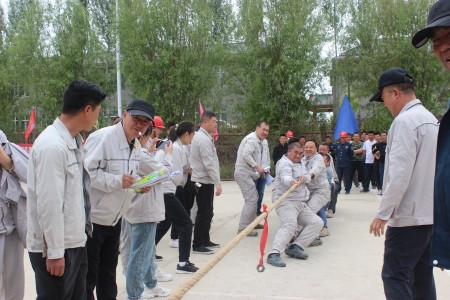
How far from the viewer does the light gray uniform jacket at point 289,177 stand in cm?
614

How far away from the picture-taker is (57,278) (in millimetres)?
2605

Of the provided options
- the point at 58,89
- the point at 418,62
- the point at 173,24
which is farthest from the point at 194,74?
the point at 418,62

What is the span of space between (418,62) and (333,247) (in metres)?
13.5

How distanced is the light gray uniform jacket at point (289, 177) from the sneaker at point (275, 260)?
2.97 feet

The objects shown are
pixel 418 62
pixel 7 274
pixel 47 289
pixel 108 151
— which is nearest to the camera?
pixel 47 289

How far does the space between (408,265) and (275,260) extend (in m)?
2.52

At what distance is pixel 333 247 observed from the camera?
21.0ft

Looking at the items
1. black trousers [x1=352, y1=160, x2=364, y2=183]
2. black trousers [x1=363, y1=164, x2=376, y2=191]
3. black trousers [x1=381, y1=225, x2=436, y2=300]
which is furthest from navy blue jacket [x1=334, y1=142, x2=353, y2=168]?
black trousers [x1=381, y1=225, x2=436, y2=300]

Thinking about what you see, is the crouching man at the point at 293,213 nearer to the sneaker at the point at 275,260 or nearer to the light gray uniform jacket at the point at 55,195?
the sneaker at the point at 275,260

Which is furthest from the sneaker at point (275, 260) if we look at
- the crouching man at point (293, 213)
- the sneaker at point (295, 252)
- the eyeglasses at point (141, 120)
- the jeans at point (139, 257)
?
Answer: the eyeglasses at point (141, 120)

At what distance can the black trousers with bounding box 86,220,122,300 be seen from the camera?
3451mm

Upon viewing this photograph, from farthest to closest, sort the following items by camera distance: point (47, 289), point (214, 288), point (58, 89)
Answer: point (58, 89)
point (214, 288)
point (47, 289)

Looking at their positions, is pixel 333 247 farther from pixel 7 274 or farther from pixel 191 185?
pixel 7 274

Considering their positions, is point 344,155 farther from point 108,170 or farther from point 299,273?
point 108,170
